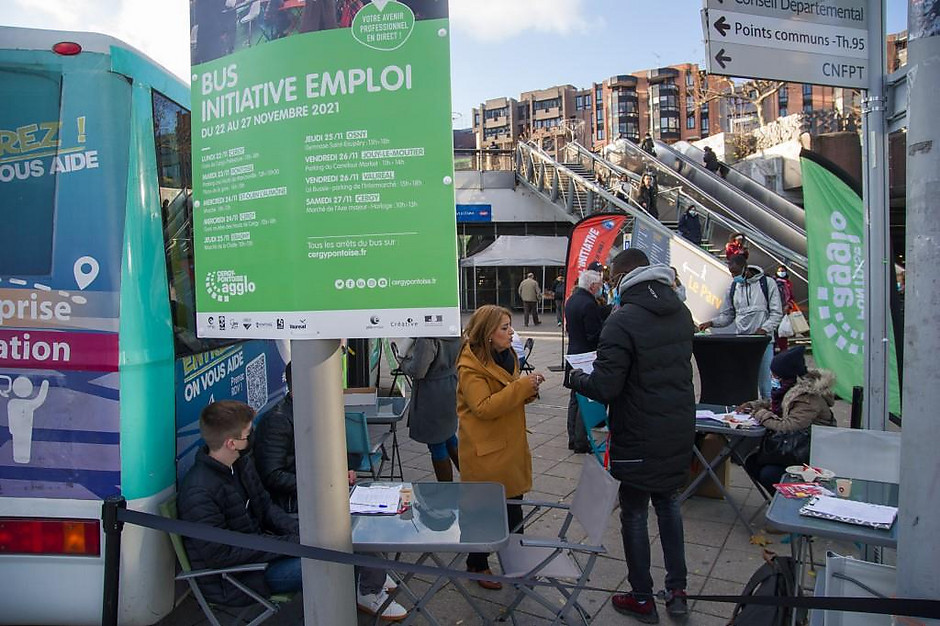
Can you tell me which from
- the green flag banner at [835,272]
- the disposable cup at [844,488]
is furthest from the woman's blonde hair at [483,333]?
the green flag banner at [835,272]

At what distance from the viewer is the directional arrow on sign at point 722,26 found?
2.88 metres

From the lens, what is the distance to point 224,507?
9.40ft

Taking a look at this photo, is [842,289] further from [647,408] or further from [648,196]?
[648,196]

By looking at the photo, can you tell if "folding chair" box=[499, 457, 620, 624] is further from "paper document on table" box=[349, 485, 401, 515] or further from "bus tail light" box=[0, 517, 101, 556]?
"bus tail light" box=[0, 517, 101, 556]

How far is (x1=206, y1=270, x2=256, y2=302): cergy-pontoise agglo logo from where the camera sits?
1.73m

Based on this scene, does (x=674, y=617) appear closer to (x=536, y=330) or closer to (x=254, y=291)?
(x=254, y=291)

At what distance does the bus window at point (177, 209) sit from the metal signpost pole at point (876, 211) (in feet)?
11.4

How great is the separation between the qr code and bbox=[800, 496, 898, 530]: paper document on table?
3172 millimetres

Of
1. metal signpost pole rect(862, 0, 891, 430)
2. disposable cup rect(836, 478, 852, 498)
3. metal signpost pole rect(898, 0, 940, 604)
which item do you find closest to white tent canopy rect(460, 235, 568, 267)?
metal signpost pole rect(862, 0, 891, 430)

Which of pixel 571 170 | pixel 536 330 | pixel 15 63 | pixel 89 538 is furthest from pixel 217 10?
pixel 571 170

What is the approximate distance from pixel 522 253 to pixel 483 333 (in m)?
16.5

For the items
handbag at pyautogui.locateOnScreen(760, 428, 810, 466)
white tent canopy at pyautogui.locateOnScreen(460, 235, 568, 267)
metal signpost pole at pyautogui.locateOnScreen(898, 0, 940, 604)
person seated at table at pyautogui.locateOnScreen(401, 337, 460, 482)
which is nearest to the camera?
metal signpost pole at pyautogui.locateOnScreen(898, 0, 940, 604)

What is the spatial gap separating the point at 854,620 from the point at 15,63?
3968 millimetres

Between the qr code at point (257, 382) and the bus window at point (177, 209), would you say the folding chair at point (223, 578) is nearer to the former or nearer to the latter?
the bus window at point (177, 209)
